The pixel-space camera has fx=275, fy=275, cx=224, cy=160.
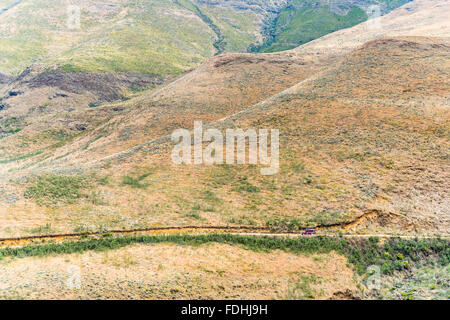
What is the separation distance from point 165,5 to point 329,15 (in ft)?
326

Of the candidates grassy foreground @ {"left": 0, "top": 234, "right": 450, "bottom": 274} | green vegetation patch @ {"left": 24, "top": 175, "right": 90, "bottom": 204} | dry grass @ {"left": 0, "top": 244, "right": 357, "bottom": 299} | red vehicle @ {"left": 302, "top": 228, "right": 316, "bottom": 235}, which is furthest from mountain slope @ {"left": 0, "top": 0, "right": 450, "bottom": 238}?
dry grass @ {"left": 0, "top": 244, "right": 357, "bottom": 299}

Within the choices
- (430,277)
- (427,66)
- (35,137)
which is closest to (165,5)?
(35,137)

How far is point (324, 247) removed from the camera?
52.6 ft

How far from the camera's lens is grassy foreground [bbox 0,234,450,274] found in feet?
48.0

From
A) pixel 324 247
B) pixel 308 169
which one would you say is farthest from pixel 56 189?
pixel 308 169

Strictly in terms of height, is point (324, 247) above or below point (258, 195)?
below

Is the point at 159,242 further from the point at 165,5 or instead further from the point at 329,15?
the point at 329,15

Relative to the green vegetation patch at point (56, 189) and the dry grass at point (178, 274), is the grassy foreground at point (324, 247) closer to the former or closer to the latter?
the dry grass at point (178, 274)

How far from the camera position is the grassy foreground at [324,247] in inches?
576

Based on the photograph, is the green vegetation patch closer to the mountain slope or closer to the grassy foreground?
the mountain slope

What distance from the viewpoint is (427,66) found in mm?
34375

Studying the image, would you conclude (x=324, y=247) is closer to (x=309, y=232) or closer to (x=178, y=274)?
(x=309, y=232)

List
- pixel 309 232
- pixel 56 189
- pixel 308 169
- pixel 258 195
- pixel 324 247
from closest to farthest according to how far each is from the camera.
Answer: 1. pixel 324 247
2. pixel 309 232
3. pixel 56 189
4. pixel 258 195
5. pixel 308 169

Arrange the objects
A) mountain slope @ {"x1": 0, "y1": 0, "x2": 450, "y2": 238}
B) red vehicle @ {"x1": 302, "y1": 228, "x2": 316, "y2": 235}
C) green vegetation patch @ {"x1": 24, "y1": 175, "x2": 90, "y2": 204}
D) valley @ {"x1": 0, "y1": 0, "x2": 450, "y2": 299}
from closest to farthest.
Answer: valley @ {"x1": 0, "y1": 0, "x2": 450, "y2": 299}
red vehicle @ {"x1": 302, "y1": 228, "x2": 316, "y2": 235}
mountain slope @ {"x1": 0, "y1": 0, "x2": 450, "y2": 238}
green vegetation patch @ {"x1": 24, "y1": 175, "x2": 90, "y2": 204}
